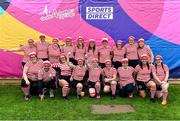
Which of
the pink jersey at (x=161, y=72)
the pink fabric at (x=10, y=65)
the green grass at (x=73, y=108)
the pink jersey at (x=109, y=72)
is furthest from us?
the pink fabric at (x=10, y=65)

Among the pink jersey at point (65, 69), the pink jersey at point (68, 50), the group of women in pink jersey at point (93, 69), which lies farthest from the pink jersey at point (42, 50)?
the pink jersey at point (65, 69)

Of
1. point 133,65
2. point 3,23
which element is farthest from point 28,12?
point 133,65

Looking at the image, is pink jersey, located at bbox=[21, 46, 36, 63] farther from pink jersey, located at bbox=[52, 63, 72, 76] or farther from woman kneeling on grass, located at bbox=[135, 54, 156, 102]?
woman kneeling on grass, located at bbox=[135, 54, 156, 102]

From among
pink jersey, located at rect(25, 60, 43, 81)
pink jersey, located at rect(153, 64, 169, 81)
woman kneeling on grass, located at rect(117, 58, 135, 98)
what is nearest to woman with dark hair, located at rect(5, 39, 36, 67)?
pink jersey, located at rect(25, 60, 43, 81)

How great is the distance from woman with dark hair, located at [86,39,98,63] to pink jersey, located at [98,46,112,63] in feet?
0.35

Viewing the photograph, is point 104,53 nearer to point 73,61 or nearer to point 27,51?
point 73,61

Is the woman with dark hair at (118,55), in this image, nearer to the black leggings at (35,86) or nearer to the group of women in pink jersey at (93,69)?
the group of women in pink jersey at (93,69)

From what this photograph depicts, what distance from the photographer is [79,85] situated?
852 cm

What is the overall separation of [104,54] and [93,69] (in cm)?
54

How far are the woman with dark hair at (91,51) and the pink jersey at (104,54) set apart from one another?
108 millimetres

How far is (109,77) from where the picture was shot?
8.71 metres

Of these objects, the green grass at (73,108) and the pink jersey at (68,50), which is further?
the pink jersey at (68,50)

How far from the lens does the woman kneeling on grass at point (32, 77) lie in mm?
8453

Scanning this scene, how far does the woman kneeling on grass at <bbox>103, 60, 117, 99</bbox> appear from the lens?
8.56 meters
